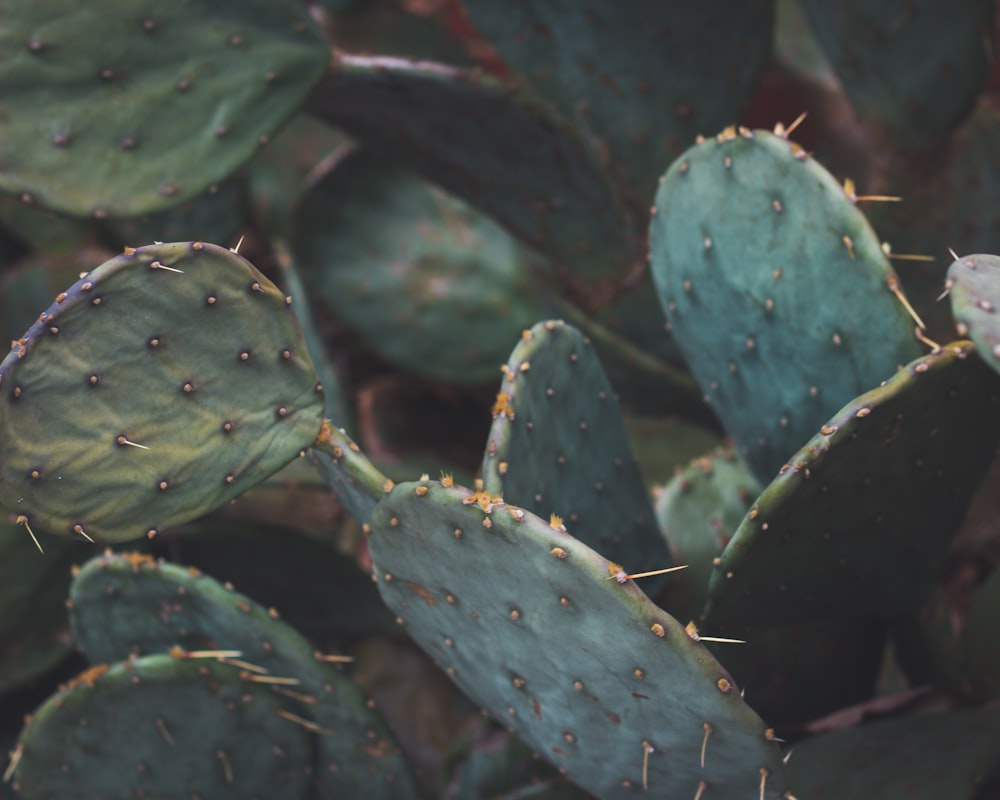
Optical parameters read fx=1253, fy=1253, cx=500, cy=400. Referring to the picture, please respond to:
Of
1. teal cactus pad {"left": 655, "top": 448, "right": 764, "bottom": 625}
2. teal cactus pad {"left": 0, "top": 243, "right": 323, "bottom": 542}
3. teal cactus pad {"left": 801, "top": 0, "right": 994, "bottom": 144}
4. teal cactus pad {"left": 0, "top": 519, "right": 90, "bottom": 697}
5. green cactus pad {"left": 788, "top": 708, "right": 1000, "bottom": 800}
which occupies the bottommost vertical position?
teal cactus pad {"left": 0, "top": 519, "right": 90, "bottom": 697}

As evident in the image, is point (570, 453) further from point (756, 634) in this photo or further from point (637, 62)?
point (637, 62)

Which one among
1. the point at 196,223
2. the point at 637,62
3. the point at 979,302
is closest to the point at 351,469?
the point at 979,302

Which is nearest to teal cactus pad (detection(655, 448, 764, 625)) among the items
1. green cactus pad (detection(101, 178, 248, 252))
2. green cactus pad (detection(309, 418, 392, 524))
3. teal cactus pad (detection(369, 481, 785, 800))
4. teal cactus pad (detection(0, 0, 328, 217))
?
teal cactus pad (detection(369, 481, 785, 800))

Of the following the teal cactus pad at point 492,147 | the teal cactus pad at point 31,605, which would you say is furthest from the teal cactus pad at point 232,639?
the teal cactus pad at point 492,147

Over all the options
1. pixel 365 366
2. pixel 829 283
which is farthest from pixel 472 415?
pixel 829 283

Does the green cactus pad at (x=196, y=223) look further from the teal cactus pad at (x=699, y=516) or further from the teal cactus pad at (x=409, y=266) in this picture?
the teal cactus pad at (x=699, y=516)

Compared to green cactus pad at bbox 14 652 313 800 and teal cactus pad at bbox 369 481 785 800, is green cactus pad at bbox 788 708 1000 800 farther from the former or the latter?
green cactus pad at bbox 14 652 313 800
